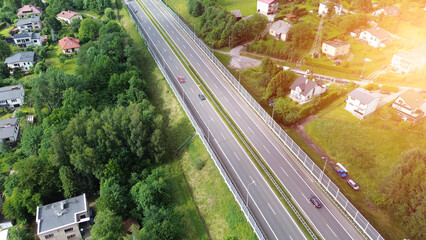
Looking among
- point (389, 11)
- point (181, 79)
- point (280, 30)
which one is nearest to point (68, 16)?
point (181, 79)

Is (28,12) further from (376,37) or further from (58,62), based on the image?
(376,37)

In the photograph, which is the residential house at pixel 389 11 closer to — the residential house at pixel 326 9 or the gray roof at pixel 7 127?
the residential house at pixel 326 9

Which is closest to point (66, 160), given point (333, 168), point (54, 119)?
point (54, 119)

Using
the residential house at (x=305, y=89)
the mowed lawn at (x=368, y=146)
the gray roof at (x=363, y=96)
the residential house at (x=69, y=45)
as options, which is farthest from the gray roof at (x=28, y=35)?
the gray roof at (x=363, y=96)

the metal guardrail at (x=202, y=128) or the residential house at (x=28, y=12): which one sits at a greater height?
the metal guardrail at (x=202, y=128)

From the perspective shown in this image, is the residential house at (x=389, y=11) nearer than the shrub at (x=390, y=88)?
No

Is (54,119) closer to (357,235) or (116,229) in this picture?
(116,229)
